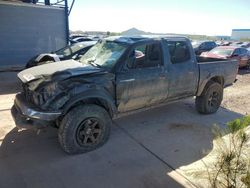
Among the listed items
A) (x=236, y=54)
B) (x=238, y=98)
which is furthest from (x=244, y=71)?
(x=238, y=98)

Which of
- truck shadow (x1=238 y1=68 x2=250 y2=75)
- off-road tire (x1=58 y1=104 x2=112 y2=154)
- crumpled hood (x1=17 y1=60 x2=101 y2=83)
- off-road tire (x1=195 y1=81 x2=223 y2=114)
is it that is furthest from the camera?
truck shadow (x1=238 y1=68 x2=250 y2=75)

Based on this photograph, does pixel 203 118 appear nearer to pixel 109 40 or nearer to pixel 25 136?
pixel 109 40

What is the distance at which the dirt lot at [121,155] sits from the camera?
3.42 metres

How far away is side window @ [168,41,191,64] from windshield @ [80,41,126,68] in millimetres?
1132

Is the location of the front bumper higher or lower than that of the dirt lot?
higher

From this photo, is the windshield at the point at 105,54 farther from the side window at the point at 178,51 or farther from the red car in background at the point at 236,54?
the red car in background at the point at 236,54

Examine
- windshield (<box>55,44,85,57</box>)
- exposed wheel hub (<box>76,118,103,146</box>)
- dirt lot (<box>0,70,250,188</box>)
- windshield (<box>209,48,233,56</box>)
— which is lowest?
dirt lot (<box>0,70,250,188</box>)

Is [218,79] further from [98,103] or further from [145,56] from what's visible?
[98,103]

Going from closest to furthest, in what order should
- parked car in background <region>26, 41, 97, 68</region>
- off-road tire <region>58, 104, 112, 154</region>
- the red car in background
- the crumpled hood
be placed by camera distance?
1. off-road tire <region>58, 104, 112, 154</region>
2. the crumpled hood
3. parked car in background <region>26, 41, 97, 68</region>
4. the red car in background

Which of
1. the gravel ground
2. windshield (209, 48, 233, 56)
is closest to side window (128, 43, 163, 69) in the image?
the gravel ground

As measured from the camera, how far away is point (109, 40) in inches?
199

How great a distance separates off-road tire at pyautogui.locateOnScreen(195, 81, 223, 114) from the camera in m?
5.91

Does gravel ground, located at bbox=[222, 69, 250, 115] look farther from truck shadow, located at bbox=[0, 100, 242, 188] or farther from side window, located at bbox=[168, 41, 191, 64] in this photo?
side window, located at bbox=[168, 41, 191, 64]

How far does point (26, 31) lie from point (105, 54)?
9484 mm
